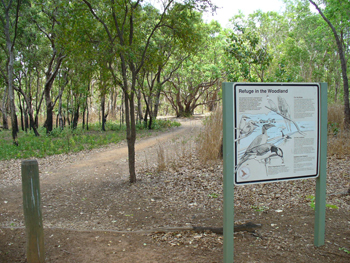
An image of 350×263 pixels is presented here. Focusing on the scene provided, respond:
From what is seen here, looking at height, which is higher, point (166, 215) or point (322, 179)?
point (322, 179)

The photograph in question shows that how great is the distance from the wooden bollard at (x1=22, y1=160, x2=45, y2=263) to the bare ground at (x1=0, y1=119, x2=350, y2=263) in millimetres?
599

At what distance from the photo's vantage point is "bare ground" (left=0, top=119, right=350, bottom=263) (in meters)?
3.30

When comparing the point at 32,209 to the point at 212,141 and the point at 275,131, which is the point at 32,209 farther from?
the point at 212,141

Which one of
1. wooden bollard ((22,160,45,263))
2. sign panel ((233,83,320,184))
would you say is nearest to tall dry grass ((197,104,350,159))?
sign panel ((233,83,320,184))

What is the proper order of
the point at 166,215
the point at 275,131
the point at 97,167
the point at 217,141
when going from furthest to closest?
the point at 97,167 → the point at 217,141 → the point at 166,215 → the point at 275,131

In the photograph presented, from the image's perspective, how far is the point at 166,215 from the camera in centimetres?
489

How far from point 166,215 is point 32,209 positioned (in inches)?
103

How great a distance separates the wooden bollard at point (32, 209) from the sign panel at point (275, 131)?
A: 1.82m

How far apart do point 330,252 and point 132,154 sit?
4701mm

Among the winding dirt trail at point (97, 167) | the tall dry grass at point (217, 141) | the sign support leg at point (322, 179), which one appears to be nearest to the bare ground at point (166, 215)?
the winding dirt trail at point (97, 167)

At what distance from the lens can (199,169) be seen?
775cm

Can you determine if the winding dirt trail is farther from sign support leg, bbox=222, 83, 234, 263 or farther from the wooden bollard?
sign support leg, bbox=222, 83, 234, 263

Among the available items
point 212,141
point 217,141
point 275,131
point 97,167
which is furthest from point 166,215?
point 97,167

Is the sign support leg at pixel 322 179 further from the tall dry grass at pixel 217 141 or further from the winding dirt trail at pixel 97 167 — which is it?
the winding dirt trail at pixel 97 167
